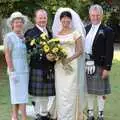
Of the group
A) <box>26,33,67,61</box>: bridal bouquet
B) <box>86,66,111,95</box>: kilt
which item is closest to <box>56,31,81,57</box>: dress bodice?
<box>26,33,67,61</box>: bridal bouquet

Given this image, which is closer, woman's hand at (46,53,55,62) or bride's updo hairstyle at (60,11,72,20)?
woman's hand at (46,53,55,62)

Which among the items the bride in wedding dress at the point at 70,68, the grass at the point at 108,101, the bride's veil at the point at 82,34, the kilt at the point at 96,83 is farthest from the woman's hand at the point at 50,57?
the grass at the point at 108,101

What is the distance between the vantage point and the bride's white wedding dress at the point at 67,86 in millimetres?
8102

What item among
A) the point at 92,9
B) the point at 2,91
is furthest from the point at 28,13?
the point at 92,9

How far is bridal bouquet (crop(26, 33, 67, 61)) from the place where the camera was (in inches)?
309

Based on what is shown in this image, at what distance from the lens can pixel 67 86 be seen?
321 inches

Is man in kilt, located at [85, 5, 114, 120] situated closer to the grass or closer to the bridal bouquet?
the bridal bouquet

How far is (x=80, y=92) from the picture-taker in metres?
8.25

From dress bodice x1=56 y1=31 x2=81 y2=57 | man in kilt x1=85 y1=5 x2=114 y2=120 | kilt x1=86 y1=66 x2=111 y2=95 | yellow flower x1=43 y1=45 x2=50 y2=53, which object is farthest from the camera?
kilt x1=86 y1=66 x2=111 y2=95

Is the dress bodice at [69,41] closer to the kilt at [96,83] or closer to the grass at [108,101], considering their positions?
the kilt at [96,83]

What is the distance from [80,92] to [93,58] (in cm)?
60

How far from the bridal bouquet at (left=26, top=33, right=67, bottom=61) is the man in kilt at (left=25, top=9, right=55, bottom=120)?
114 millimetres

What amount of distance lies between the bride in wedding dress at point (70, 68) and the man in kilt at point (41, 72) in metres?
0.12

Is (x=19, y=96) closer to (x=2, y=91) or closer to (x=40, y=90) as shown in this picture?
(x=40, y=90)
